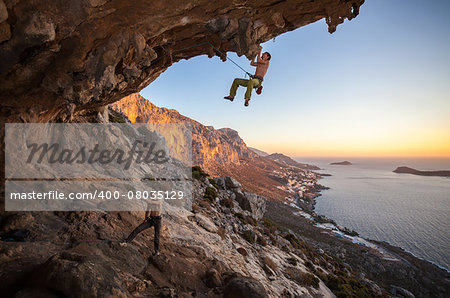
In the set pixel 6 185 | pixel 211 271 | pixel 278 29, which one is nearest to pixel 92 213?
pixel 6 185

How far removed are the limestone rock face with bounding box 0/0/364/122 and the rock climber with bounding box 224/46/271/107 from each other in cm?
52

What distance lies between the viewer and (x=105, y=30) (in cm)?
645

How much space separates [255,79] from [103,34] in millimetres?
5857

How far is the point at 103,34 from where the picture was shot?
650 cm

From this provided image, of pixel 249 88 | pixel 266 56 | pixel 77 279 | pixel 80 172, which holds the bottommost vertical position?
pixel 77 279

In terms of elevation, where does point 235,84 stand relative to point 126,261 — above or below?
above

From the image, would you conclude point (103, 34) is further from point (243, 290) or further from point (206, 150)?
point (206, 150)

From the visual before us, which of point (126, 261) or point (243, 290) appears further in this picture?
point (243, 290)

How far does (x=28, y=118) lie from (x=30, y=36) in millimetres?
4225

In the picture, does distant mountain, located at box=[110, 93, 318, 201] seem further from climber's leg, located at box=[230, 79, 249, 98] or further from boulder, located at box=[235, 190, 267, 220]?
climber's leg, located at box=[230, 79, 249, 98]

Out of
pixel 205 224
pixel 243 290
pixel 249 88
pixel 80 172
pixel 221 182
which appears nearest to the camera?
pixel 243 290

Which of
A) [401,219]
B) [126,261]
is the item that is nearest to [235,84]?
[126,261]

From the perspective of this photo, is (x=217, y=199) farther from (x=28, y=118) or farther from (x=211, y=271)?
(x=28, y=118)

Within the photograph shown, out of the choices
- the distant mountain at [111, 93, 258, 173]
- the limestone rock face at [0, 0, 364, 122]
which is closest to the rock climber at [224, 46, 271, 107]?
the limestone rock face at [0, 0, 364, 122]
